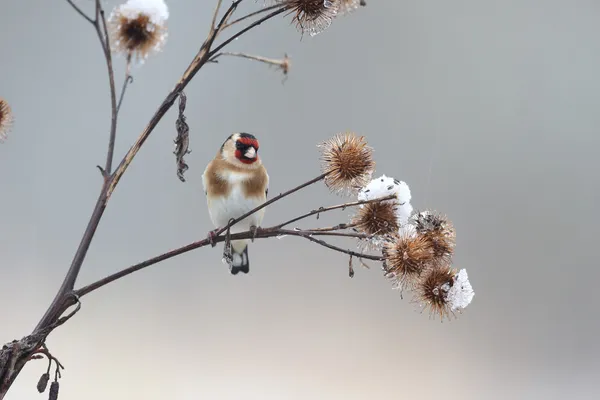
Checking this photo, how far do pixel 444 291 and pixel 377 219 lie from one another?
0.08m

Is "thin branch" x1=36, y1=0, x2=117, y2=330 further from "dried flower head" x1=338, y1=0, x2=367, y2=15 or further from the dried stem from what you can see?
"dried flower head" x1=338, y1=0, x2=367, y2=15

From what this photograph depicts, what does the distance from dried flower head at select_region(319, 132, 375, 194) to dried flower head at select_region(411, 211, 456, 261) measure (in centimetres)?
6

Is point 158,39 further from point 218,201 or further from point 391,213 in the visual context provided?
point 218,201

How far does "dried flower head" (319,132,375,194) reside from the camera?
55 centimetres

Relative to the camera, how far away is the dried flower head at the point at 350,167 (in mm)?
546

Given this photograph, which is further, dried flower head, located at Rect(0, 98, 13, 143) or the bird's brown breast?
the bird's brown breast

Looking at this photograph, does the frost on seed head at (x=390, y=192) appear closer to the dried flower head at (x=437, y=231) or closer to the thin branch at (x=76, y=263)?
the dried flower head at (x=437, y=231)

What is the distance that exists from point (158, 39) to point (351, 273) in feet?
0.84

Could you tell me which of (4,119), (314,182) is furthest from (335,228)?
(4,119)

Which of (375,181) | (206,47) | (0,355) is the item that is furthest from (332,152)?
(0,355)

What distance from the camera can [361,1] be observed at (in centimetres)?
53

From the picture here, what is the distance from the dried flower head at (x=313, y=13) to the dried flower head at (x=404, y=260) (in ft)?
0.63

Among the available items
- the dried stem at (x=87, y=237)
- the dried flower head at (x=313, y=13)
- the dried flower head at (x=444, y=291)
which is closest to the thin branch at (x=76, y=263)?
the dried stem at (x=87, y=237)

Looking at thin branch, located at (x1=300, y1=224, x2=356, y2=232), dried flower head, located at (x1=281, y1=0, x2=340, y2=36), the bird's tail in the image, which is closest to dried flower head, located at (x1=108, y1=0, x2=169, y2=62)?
dried flower head, located at (x1=281, y1=0, x2=340, y2=36)
